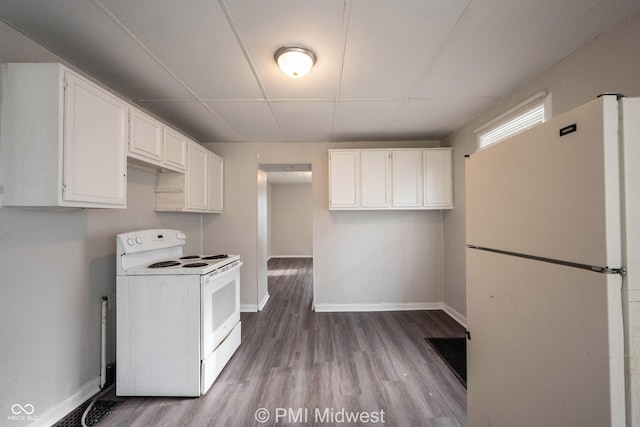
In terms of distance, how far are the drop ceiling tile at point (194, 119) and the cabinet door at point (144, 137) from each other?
0.40 meters

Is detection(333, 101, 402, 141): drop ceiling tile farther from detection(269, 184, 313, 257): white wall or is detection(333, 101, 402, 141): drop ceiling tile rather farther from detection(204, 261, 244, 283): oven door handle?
detection(269, 184, 313, 257): white wall

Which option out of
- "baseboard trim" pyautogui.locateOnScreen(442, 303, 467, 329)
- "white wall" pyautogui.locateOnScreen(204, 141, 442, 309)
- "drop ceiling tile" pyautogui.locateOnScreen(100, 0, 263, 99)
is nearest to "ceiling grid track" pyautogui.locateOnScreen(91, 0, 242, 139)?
"drop ceiling tile" pyautogui.locateOnScreen(100, 0, 263, 99)

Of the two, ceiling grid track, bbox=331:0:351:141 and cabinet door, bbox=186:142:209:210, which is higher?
ceiling grid track, bbox=331:0:351:141

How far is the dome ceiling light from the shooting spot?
155 cm

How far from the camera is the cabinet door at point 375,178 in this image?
10.4 ft

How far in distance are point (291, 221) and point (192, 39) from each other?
6.55 metres

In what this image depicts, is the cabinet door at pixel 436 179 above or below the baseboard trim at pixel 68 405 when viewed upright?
above

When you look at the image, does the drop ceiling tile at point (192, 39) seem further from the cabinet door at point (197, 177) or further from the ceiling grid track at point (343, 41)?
the cabinet door at point (197, 177)

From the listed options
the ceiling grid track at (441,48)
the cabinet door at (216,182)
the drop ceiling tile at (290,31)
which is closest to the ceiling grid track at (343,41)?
the drop ceiling tile at (290,31)

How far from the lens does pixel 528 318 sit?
3.16ft

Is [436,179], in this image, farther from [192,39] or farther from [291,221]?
[291,221]

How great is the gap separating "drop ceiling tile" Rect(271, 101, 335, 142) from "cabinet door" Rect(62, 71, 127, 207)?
4.14 feet

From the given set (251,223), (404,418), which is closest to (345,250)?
(251,223)

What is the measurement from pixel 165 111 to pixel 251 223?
168cm
